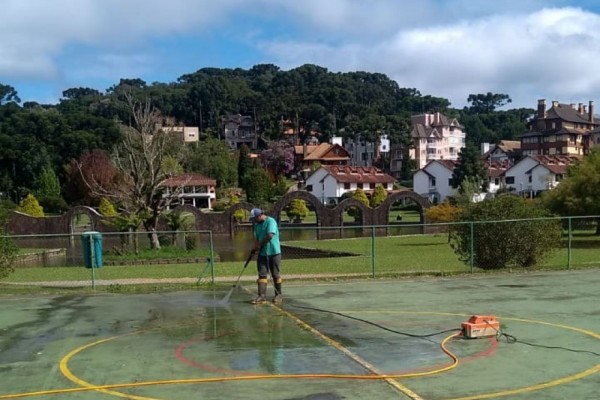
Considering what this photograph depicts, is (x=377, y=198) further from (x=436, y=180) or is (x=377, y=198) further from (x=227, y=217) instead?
(x=436, y=180)

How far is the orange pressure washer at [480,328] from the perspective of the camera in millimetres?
8977

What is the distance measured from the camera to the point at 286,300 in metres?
13.4

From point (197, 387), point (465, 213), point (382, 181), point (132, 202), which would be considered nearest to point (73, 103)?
point (382, 181)

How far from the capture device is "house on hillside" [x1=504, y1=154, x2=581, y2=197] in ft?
272

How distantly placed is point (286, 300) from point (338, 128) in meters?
121

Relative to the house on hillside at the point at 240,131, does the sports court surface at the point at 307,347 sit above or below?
below

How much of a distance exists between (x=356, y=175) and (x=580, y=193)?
59.3 m

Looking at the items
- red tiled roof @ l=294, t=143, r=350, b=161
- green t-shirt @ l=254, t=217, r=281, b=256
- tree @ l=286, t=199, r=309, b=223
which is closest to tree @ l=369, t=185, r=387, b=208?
tree @ l=286, t=199, r=309, b=223

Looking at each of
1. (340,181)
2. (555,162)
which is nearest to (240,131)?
(340,181)

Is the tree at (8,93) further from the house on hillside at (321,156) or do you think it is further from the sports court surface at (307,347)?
the sports court surface at (307,347)

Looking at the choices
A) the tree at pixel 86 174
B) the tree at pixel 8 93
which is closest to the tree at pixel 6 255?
the tree at pixel 86 174

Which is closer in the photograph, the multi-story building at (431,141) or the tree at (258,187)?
the tree at (258,187)

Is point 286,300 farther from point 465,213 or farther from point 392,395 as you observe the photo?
point 465,213

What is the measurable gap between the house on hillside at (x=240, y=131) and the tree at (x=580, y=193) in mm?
102506
